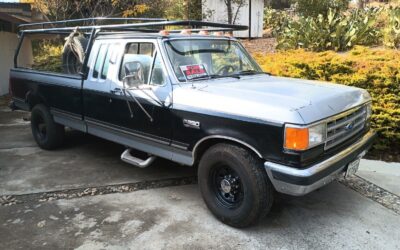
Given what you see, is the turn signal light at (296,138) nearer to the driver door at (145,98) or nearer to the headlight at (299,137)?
the headlight at (299,137)

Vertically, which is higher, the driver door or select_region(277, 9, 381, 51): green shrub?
select_region(277, 9, 381, 51): green shrub

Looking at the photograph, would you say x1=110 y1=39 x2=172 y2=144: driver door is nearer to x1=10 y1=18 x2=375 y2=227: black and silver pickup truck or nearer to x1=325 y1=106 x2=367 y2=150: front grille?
Result: x1=10 y1=18 x2=375 y2=227: black and silver pickup truck

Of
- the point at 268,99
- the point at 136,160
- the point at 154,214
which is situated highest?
the point at 268,99

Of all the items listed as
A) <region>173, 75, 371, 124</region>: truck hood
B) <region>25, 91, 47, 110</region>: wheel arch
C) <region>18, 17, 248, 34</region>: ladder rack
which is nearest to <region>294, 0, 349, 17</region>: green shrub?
<region>18, 17, 248, 34</region>: ladder rack

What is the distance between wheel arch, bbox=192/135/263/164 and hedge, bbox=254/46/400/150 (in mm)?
2971

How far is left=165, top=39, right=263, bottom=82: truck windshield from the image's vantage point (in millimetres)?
4293

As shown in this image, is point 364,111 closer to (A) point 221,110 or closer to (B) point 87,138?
(A) point 221,110

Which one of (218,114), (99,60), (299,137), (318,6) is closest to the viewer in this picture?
(299,137)

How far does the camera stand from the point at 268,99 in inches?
139

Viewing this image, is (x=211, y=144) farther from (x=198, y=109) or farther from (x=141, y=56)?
(x=141, y=56)

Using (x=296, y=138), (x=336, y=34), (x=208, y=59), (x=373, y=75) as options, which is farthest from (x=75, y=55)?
(x=336, y=34)

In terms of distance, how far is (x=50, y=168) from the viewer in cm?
559

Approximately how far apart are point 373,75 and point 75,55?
4543mm

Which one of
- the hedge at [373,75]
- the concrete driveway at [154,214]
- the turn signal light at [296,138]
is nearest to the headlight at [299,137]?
the turn signal light at [296,138]
